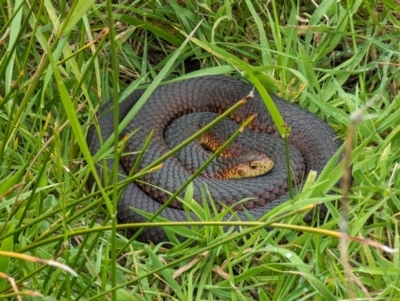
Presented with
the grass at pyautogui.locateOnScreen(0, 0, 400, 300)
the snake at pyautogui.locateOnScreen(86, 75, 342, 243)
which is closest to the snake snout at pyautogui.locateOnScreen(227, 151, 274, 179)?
the snake at pyautogui.locateOnScreen(86, 75, 342, 243)

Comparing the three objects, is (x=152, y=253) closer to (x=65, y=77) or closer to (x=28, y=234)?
(x=28, y=234)

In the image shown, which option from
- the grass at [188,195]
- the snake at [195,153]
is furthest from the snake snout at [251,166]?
the grass at [188,195]

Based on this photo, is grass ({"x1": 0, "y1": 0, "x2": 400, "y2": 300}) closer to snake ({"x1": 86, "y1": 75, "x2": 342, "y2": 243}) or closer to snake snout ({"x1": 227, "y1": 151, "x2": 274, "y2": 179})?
snake ({"x1": 86, "y1": 75, "x2": 342, "y2": 243})

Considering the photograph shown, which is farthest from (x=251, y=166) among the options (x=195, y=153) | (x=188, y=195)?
(x=188, y=195)

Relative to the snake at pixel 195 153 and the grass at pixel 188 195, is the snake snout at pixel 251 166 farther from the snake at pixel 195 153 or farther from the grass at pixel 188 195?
the grass at pixel 188 195

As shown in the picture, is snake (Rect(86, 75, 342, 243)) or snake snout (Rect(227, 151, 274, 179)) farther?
snake snout (Rect(227, 151, 274, 179))

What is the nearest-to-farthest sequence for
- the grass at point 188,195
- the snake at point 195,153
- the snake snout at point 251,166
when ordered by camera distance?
the grass at point 188,195 → the snake at point 195,153 → the snake snout at point 251,166
